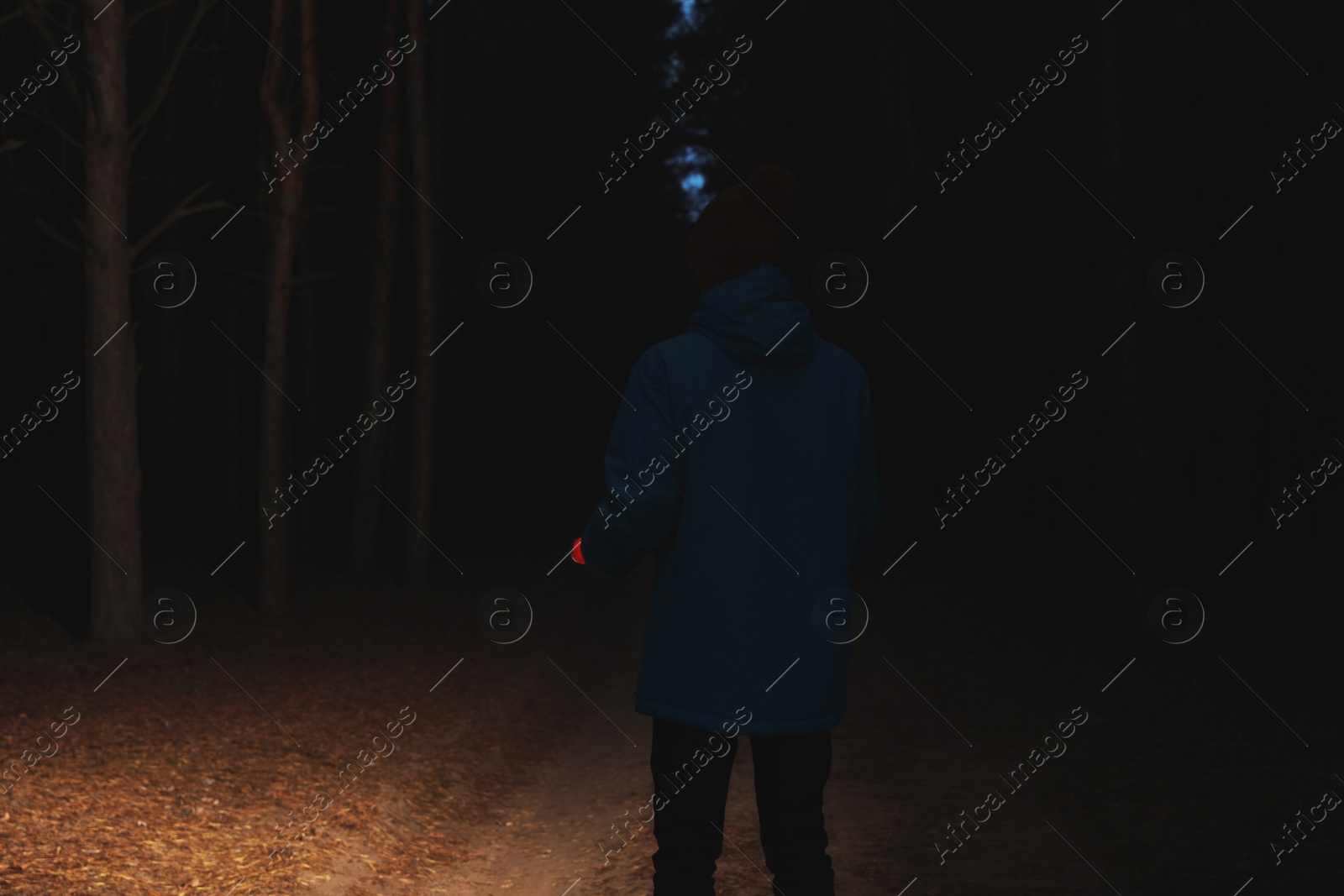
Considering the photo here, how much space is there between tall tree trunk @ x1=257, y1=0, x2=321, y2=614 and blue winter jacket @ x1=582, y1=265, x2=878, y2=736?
40.0ft

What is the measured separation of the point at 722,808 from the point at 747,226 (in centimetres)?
161

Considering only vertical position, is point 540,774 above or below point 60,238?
below

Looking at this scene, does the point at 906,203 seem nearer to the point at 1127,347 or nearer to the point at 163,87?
the point at 1127,347

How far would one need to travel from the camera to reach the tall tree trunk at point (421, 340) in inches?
703

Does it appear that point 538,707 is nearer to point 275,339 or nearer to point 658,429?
point 275,339

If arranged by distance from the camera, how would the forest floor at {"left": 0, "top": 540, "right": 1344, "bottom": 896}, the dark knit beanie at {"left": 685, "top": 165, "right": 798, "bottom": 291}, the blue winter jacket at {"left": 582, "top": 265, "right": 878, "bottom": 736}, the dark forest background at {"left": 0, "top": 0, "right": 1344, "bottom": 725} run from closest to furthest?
the blue winter jacket at {"left": 582, "top": 265, "right": 878, "bottom": 736}, the dark knit beanie at {"left": 685, "top": 165, "right": 798, "bottom": 291}, the forest floor at {"left": 0, "top": 540, "right": 1344, "bottom": 896}, the dark forest background at {"left": 0, "top": 0, "right": 1344, "bottom": 725}

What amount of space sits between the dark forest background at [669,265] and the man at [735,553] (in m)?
9.47

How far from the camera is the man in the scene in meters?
3.17

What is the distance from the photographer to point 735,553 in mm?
3207

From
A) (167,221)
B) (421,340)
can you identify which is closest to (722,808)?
(167,221)

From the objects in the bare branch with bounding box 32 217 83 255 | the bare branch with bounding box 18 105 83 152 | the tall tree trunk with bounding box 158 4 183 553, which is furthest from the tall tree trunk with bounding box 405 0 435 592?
the tall tree trunk with bounding box 158 4 183 553

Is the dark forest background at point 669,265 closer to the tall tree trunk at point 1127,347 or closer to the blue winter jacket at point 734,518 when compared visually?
the tall tree trunk at point 1127,347

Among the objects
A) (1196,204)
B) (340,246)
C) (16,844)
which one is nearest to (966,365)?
(1196,204)

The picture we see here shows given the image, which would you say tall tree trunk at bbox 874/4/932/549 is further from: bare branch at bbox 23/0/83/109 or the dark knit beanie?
the dark knit beanie
